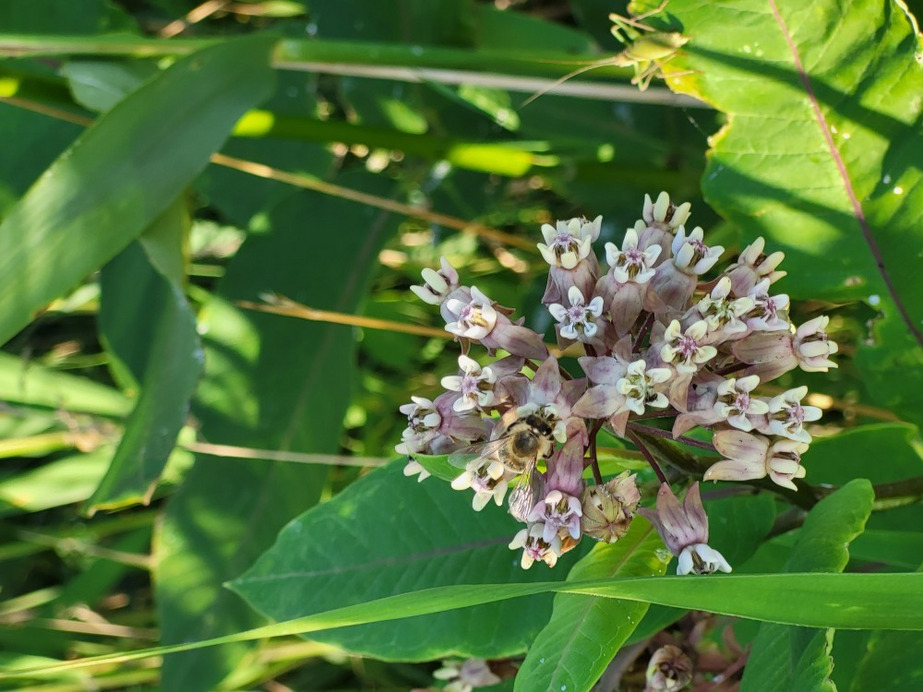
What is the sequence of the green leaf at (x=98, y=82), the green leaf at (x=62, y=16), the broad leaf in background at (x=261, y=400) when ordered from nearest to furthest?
Answer: the green leaf at (x=98, y=82) → the broad leaf in background at (x=261, y=400) → the green leaf at (x=62, y=16)

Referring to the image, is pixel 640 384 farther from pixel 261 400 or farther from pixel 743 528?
pixel 261 400

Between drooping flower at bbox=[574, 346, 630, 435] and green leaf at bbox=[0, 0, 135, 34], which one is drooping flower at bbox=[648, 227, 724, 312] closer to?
drooping flower at bbox=[574, 346, 630, 435]

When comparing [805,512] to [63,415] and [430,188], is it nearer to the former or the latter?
[430,188]

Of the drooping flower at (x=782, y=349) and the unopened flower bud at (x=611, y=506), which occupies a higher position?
the drooping flower at (x=782, y=349)

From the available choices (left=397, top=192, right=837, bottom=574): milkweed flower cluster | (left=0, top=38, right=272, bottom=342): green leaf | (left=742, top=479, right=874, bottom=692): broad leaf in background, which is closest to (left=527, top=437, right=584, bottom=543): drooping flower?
(left=397, top=192, right=837, bottom=574): milkweed flower cluster

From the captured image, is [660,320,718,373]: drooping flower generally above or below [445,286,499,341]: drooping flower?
above

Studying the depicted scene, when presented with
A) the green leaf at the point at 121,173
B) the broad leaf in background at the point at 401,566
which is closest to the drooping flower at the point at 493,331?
the broad leaf in background at the point at 401,566

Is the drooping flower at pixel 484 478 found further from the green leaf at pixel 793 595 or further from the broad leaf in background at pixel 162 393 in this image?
the broad leaf in background at pixel 162 393
